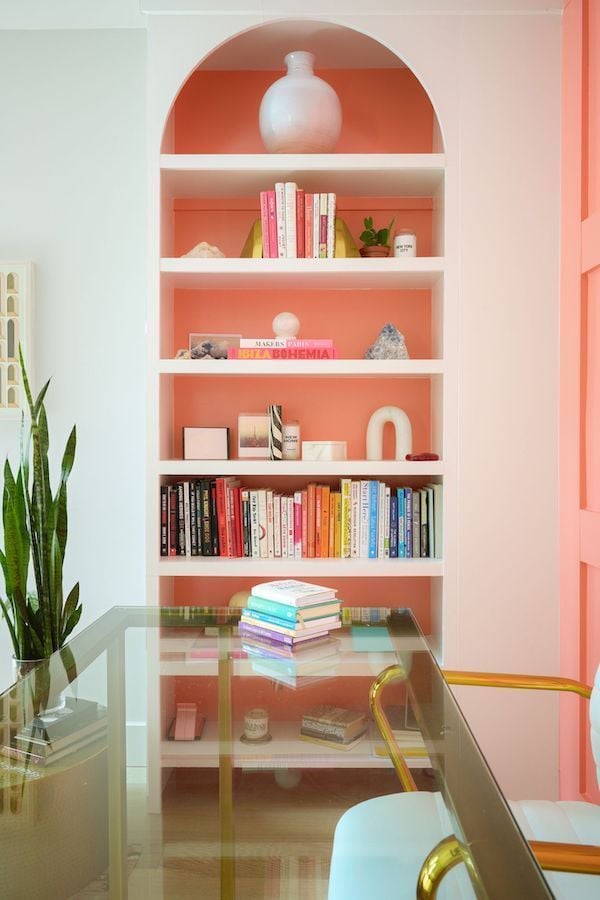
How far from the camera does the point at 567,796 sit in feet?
8.26

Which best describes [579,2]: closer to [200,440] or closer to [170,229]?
[170,229]

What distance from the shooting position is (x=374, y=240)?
9.14 feet

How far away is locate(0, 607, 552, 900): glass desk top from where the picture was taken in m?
0.96

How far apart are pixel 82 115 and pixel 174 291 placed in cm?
73

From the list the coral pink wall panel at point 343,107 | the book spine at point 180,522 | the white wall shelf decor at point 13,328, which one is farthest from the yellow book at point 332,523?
the coral pink wall panel at point 343,107

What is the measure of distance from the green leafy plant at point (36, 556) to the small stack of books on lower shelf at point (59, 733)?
3.76 feet

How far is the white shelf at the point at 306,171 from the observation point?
264 cm

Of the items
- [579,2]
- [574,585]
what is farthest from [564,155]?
[574,585]

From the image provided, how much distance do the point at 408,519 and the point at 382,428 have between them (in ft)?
1.15

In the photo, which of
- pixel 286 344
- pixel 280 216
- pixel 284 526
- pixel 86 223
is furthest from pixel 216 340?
pixel 284 526

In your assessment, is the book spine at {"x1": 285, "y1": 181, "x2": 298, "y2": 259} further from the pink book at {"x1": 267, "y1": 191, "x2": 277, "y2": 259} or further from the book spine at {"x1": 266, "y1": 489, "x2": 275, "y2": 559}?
the book spine at {"x1": 266, "y1": 489, "x2": 275, "y2": 559}

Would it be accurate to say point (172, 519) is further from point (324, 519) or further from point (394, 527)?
point (394, 527)

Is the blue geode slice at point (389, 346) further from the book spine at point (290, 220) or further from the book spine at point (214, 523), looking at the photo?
the book spine at point (214, 523)

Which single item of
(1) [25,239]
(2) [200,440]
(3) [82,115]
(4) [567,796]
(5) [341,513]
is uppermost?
(3) [82,115]
